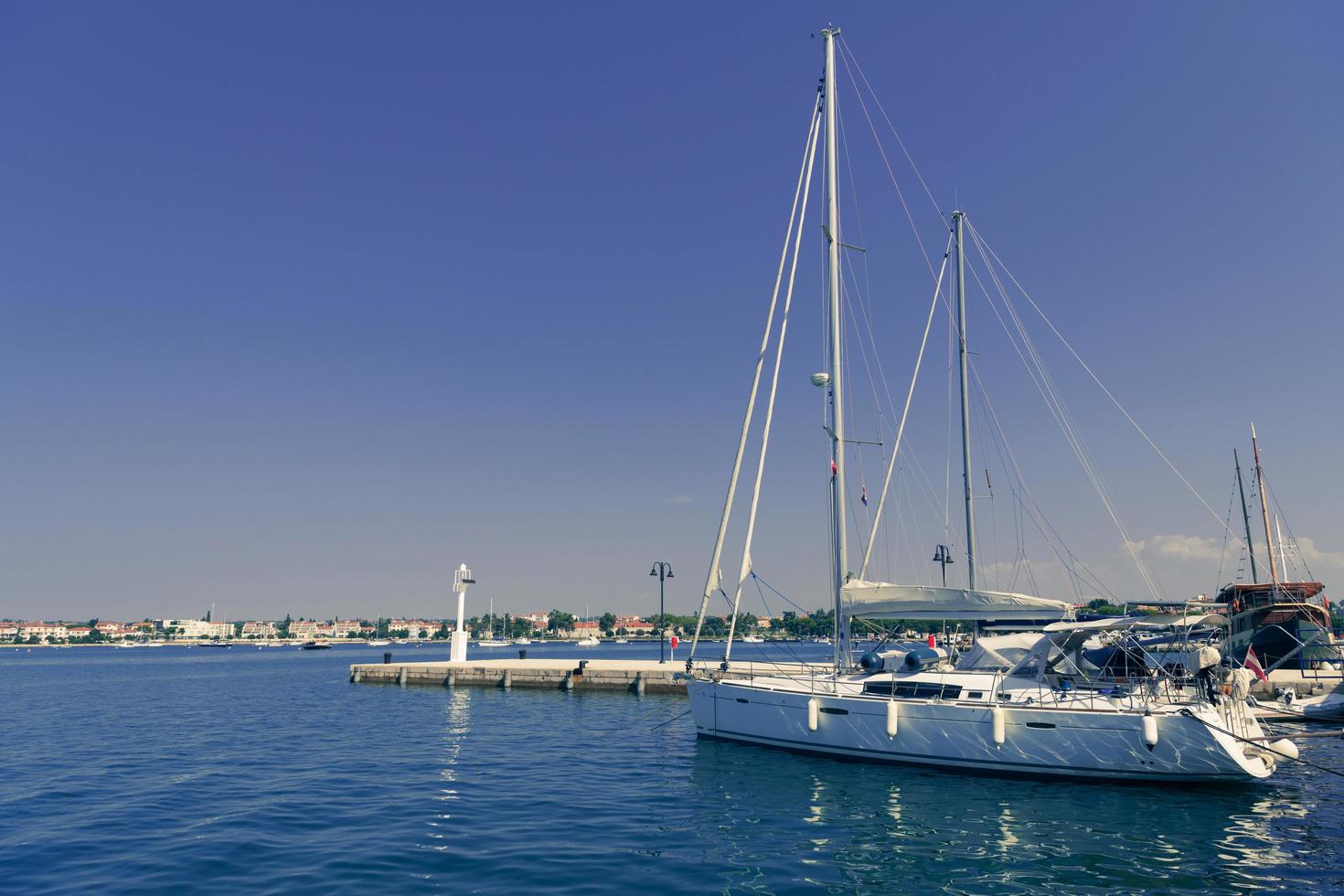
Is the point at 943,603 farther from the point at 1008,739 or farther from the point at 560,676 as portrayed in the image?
the point at 560,676

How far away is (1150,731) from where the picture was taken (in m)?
16.6

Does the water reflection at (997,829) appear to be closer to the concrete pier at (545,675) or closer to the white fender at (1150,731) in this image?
the white fender at (1150,731)

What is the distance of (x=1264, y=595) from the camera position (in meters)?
45.8

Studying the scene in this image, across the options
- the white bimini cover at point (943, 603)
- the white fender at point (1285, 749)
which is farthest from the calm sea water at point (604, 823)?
the white bimini cover at point (943, 603)

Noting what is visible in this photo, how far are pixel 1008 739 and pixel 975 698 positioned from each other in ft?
4.08

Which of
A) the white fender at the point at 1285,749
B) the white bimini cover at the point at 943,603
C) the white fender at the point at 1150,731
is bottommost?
the white fender at the point at 1285,749

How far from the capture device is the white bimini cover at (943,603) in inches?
809

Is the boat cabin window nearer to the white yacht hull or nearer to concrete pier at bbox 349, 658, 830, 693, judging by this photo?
the white yacht hull

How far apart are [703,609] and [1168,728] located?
11.7 metres

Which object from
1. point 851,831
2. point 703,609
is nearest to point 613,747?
point 703,609

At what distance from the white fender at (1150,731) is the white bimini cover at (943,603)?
4116 millimetres

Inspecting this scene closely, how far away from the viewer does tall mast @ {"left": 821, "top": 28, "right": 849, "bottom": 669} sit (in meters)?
22.4

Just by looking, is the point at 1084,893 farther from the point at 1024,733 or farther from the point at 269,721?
the point at 269,721

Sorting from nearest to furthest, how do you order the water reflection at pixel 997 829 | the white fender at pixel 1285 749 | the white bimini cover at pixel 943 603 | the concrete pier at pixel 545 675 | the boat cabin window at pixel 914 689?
the water reflection at pixel 997 829
the white fender at pixel 1285 749
the boat cabin window at pixel 914 689
the white bimini cover at pixel 943 603
the concrete pier at pixel 545 675
